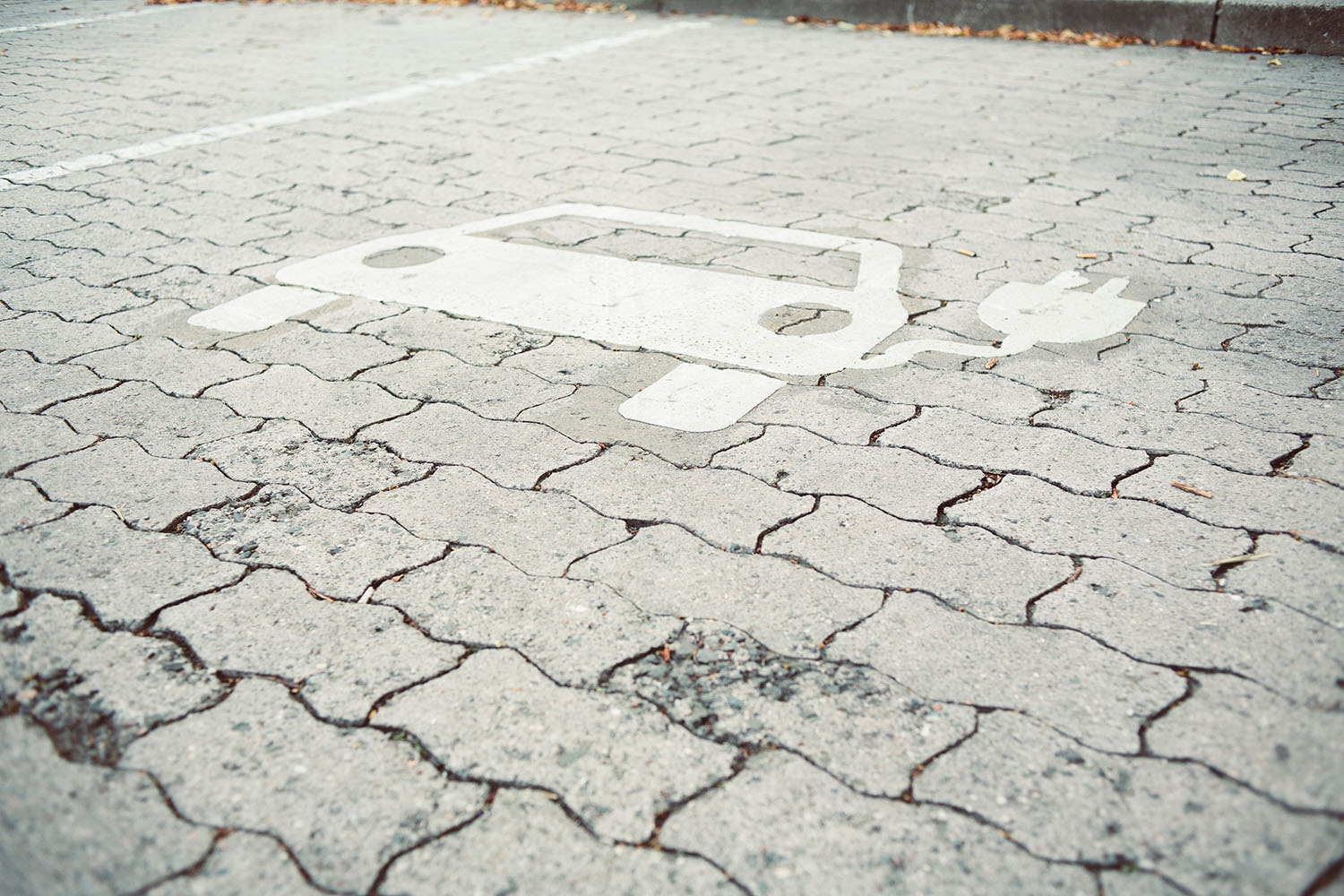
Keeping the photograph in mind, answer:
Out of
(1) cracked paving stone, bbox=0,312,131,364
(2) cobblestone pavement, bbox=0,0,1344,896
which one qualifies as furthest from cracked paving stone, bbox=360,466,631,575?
(1) cracked paving stone, bbox=0,312,131,364

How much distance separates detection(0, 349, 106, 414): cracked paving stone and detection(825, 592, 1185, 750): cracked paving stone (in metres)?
2.50

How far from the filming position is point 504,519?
2.41 metres

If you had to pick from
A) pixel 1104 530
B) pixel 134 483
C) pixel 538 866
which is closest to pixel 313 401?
pixel 134 483

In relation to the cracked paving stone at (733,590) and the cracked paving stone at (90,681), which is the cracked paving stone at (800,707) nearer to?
the cracked paving stone at (733,590)

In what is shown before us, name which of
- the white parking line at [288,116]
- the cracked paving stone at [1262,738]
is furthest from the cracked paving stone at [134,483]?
the white parking line at [288,116]

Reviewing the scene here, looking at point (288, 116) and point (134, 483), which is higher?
point (288, 116)

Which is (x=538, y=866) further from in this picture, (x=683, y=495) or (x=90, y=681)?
(x=683, y=495)

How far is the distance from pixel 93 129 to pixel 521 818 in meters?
5.94

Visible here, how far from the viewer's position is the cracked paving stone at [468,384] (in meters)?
2.94

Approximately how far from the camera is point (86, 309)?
3.59 metres

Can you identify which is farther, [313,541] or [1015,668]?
[313,541]

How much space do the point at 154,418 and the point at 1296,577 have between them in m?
3.03

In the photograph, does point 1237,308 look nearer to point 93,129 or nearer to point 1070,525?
point 1070,525

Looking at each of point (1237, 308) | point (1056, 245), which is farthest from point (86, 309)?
point (1237, 308)
